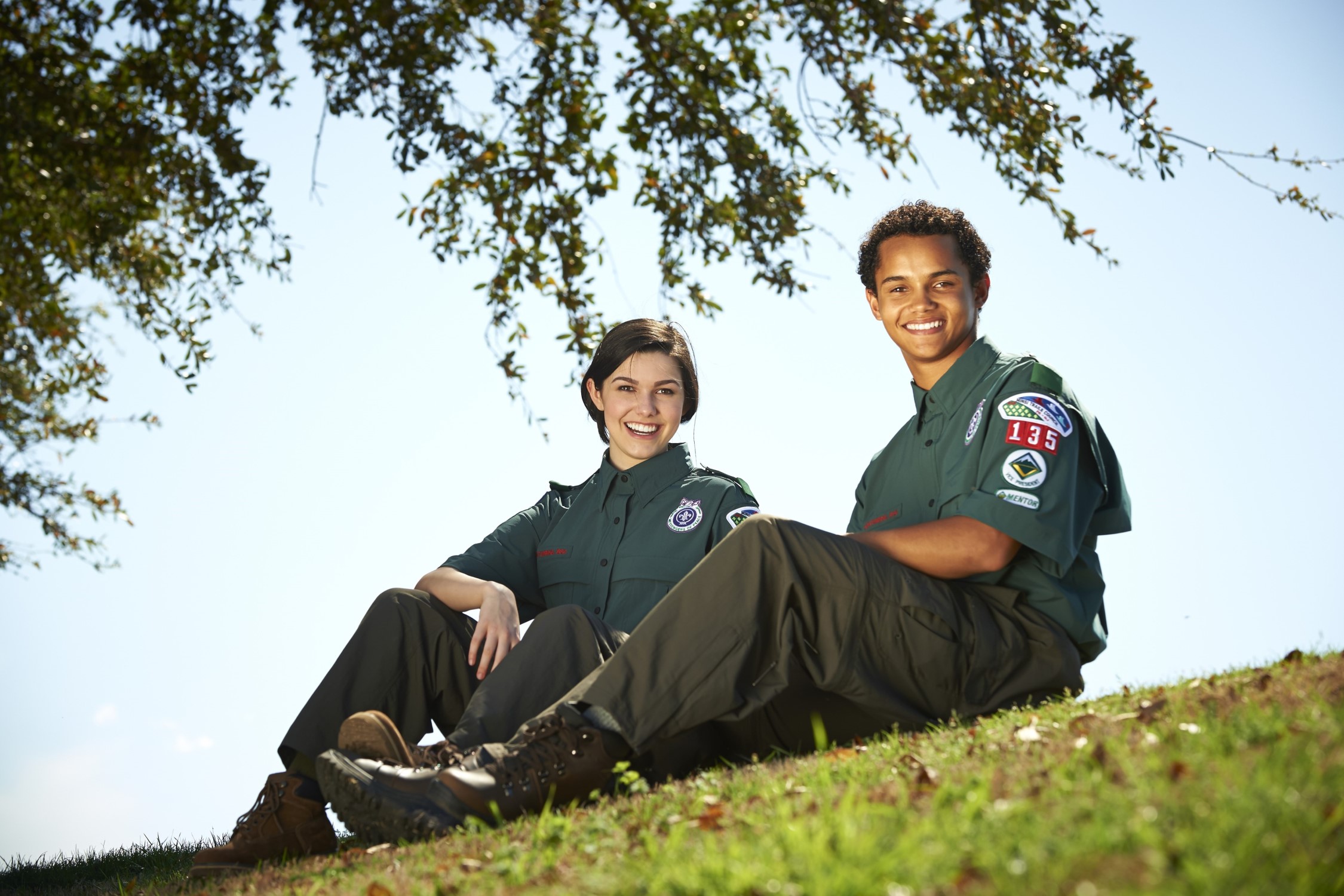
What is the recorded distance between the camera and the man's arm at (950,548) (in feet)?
11.0

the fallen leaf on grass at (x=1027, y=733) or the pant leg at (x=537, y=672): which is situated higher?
the pant leg at (x=537, y=672)

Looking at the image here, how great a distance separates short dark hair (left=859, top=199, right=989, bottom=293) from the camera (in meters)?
4.29

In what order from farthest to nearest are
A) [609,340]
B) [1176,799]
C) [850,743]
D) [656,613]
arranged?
[609,340] < [850,743] < [656,613] < [1176,799]

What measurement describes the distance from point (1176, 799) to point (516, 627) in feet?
8.36

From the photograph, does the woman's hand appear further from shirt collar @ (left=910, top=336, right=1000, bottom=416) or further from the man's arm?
shirt collar @ (left=910, top=336, right=1000, bottom=416)

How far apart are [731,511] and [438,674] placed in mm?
1317

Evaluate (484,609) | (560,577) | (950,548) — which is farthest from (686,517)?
(950,548)

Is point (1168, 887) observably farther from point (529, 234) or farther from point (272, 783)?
point (529, 234)

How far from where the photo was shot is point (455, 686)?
4.07 metres

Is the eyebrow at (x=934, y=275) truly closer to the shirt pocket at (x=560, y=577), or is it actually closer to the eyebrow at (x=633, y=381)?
the eyebrow at (x=633, y=381)

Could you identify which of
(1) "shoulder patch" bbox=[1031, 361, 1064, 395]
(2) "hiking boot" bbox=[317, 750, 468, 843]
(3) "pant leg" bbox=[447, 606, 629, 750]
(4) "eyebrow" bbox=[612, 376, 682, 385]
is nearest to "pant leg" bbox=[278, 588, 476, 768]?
(3) "pant leg" bbox=[447, 606, 629, 750]

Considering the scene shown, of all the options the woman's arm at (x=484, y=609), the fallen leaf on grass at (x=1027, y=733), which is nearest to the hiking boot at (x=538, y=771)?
the woman's arm at (x=484, y=609)

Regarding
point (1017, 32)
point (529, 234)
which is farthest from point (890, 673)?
point (1017, 32)

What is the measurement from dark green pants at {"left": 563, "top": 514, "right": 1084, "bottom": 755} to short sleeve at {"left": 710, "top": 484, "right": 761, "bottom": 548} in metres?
0.99
